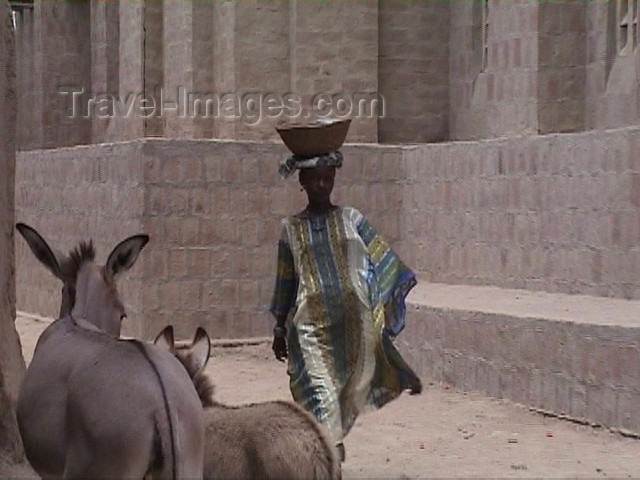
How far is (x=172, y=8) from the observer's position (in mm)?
18094

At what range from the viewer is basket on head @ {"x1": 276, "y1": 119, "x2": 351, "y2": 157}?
677 centimetres

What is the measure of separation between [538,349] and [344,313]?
2.81m

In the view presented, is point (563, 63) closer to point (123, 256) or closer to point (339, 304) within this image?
point (339, 304)

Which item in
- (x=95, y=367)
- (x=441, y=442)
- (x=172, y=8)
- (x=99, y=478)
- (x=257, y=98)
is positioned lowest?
(x=441, y=442)

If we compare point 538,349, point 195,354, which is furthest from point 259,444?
point 538,349

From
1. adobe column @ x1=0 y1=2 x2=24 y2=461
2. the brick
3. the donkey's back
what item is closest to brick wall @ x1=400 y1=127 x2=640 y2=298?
the brick

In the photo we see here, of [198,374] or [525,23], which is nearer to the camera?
[198,374]

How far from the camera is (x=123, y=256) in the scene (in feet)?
17.1

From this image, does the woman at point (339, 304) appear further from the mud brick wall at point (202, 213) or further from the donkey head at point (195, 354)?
the mud brick wall at point (202, 213)

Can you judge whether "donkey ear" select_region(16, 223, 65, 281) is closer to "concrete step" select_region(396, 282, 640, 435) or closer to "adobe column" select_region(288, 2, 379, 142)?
"concrete step" select_region(396, 282, 640, 435)

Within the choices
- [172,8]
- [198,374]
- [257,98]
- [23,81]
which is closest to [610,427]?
[198,374]

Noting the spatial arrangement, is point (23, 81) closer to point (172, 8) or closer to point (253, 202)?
point (172, 8)

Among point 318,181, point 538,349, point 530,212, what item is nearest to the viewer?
point 318,181

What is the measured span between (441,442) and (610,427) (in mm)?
1040
